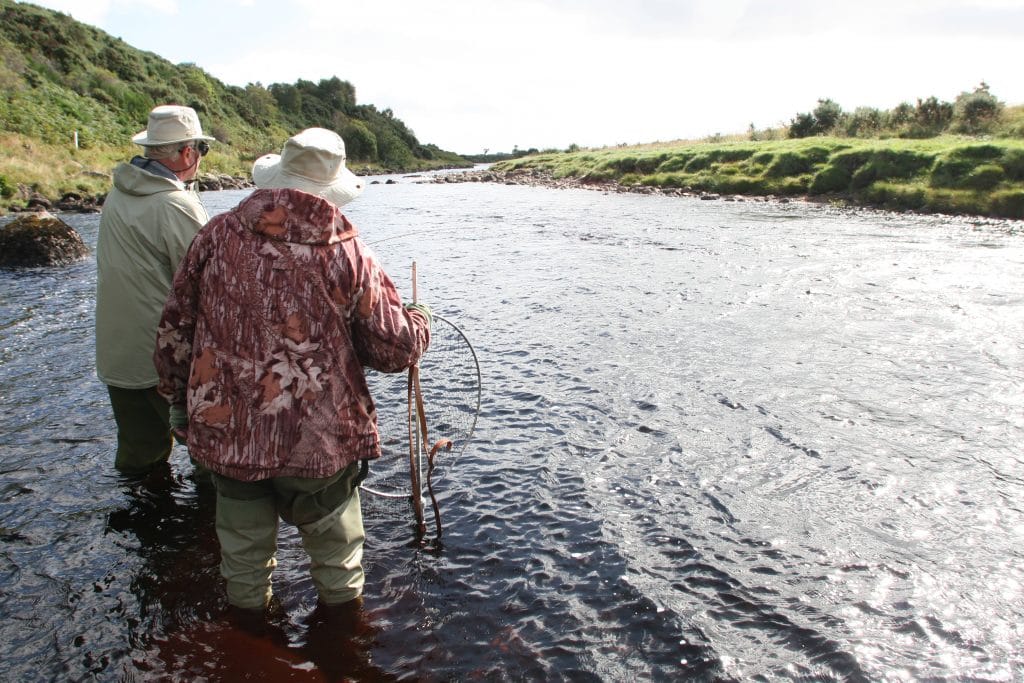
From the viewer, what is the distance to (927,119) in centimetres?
3516

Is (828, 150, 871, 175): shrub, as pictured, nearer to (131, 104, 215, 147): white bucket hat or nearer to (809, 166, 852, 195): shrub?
(809, 166, 852, 195): shrub

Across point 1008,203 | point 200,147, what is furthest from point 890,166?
point 200,147

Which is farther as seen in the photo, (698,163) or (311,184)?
(698,163)

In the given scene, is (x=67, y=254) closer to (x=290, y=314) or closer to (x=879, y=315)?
(x=290, y=314)

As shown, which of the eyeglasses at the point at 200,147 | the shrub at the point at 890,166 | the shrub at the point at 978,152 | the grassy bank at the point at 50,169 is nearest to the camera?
the eyeglasses at the point at 200,147

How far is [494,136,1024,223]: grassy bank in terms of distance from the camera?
23141 mm

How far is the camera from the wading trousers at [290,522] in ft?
10.3

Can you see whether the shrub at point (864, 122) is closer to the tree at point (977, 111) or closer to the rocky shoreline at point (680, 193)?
the tree at point (977, 111)

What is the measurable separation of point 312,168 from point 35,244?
50.8ft

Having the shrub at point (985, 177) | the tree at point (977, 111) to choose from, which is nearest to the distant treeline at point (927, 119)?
the tree at point (977, 111)

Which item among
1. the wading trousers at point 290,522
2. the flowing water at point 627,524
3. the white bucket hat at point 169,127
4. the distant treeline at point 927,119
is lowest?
the flowing water at point 627,524

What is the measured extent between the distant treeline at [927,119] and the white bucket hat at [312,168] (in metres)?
35.0

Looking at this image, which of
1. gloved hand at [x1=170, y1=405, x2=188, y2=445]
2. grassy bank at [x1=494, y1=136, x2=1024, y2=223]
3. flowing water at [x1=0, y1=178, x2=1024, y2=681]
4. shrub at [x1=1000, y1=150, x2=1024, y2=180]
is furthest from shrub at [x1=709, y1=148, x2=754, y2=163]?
gloved hand at [x1=170, y1=405, x2=188, y2=445]

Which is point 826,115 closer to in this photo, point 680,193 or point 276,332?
point 680,193
